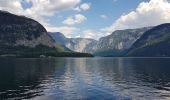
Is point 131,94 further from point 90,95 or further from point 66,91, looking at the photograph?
point 66,91

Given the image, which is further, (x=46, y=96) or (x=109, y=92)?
(x=109, y=92)

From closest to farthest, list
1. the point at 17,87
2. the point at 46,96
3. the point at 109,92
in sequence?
1. the point at 46,96
2. the point at 109,92
3. the point at 17,87

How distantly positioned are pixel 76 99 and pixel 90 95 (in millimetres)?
6573

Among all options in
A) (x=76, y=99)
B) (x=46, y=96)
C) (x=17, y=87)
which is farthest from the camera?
(x=17, y=87)

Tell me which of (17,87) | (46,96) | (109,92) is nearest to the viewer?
(46,96)

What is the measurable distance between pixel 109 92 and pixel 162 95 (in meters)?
15.2

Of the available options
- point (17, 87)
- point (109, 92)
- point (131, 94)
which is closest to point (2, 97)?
point (17, 87)

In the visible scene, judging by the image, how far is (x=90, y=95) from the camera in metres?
73.1

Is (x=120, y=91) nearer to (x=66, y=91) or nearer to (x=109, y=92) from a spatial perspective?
(x=109, y=92)

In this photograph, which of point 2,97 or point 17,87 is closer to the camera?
point 2,97

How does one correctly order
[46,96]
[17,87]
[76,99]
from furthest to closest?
1. [17,87]
2. [46,96]
3. [76,99]

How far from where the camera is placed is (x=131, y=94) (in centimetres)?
7538

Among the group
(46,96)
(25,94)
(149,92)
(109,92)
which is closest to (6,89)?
(25,94)

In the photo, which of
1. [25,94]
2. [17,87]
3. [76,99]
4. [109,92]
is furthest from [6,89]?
[109,92]
